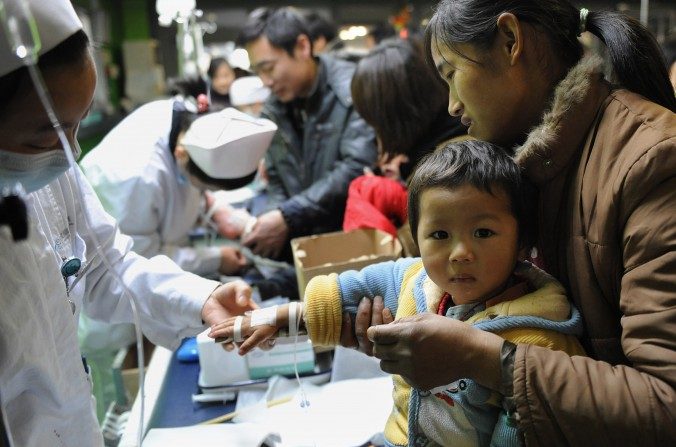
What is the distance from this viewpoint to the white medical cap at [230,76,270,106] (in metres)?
3.14

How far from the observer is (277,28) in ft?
9.21

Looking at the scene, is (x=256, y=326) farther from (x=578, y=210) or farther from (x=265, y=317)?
(x=578, y=210)

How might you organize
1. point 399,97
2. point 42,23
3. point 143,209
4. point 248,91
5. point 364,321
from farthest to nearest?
point 248,91 → point 143,209 → point 399,97 → point 364,321 → point 42,23

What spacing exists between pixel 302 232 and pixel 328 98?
2.13ft

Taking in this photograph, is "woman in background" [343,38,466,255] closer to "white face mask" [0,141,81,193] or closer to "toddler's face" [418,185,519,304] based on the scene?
"toddler's face" [418,185,519,304]

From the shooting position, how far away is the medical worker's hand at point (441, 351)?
34.5 inches

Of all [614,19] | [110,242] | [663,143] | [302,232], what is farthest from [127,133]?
[663,143]

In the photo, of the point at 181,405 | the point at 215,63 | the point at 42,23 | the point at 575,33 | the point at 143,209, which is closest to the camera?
the point at 42,23

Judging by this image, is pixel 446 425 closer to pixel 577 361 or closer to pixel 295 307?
pixel 577 361

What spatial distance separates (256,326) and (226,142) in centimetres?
96

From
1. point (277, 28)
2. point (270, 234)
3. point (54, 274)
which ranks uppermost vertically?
point (54, 274)

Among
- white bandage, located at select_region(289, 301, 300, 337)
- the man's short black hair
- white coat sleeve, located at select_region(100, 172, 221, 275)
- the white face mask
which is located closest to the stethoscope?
the white face mask

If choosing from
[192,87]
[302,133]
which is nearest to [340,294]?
[192,87]

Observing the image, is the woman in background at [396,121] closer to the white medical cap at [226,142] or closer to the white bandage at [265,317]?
the white medical cap at [226,142]
